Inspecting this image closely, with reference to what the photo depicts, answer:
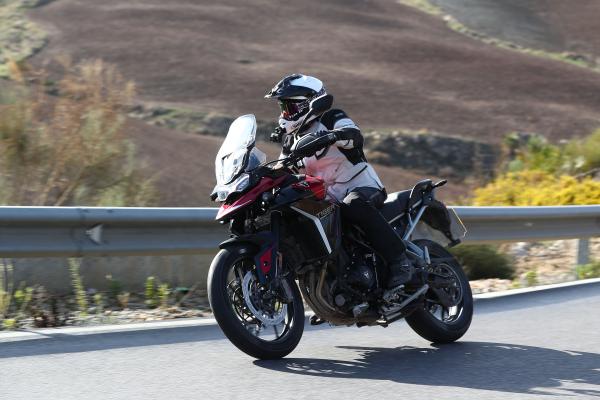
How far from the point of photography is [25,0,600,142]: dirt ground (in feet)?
91.4

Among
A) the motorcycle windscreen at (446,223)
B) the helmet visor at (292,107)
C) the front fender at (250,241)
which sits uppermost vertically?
the helmet visor at (292,107)

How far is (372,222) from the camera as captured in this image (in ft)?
21.2

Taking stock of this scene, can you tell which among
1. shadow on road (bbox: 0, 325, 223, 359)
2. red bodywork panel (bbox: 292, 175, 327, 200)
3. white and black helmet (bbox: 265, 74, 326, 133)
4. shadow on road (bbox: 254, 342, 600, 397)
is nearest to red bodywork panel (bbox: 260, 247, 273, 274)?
red bodywork panel (bbox: 292, 175, 327, 200)

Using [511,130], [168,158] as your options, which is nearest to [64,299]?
[168,158]

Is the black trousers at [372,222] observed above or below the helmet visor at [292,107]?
below

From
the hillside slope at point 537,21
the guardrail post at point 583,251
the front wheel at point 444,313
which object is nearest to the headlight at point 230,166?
the front wheel at point 444,313

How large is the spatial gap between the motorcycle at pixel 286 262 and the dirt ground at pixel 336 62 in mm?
18655

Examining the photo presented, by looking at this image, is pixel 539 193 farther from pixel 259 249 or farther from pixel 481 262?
pixel 259 249

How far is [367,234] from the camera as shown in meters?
6.52

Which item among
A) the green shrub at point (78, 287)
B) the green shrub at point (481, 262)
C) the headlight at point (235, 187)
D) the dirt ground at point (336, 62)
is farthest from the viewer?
the dirt ground at point (336, 62)

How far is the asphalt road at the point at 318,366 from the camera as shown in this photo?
17.6 feet

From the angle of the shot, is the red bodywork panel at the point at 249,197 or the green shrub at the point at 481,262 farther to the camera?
the green shrub at the point at 481,262

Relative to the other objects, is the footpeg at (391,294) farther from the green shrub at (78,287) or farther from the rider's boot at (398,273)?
the green shrub at (78,287)

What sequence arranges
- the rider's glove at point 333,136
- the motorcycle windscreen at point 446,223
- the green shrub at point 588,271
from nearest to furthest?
the rider's glove at point 333,136, the motorcycle windscreen at point 446,223, the green shrub at point 588,271
